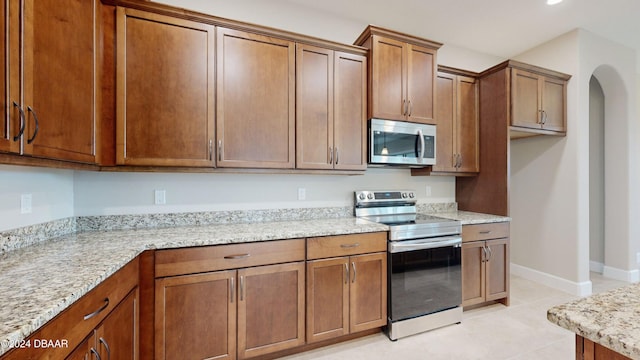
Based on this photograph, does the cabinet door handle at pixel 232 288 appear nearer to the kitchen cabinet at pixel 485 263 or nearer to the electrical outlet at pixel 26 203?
the electrical outlet at pixel 26 203

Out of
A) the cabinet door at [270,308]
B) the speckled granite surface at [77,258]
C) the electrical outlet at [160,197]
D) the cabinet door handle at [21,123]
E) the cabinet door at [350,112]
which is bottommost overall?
the cabinet door at [270,308]

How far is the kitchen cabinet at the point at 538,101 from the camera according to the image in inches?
112

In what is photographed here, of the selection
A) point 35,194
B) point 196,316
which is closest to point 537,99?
point 196,316

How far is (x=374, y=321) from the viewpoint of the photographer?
85.0 inches

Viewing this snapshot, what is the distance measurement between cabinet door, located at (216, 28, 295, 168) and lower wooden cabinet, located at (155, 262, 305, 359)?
829mm

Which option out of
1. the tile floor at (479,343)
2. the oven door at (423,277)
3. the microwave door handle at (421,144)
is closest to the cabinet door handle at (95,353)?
the tile floor at (479,343)

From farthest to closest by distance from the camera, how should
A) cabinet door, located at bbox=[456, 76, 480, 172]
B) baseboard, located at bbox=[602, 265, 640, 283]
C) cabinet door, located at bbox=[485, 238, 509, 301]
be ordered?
baseboard, located at bbox=[602, 265, 640, 283], cabinet door, located at bbox=[456, 76, 480, 172], cabinet door, located at bbox=[485, 238, 509, 301]

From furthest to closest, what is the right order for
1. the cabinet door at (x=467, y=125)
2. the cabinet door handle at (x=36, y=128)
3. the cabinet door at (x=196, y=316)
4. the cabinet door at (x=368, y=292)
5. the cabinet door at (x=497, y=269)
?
the cabinet door at (x=467, y=125) < the cabinet door at (x=497, y=269) < the cabinet door at (x=368, y=292) < the cabinet door at (x=196, y=316) < the cabinet door handle at (x=36, y=128)

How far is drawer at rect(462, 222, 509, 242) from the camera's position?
2.54m

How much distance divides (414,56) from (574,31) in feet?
7.02

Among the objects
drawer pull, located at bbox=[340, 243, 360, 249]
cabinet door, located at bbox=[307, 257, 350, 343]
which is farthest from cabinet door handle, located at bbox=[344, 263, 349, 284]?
drawer pull, located at bbox=[340, 243, 360, 249]

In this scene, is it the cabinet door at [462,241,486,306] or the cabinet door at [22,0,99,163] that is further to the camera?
the cabinet door at [462,241,486,306]

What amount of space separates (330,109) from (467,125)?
169 cm

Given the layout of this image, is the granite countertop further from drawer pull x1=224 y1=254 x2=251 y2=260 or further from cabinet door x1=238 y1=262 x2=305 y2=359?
cabinet door x1=238 y1=262 x2=305 y2=359
